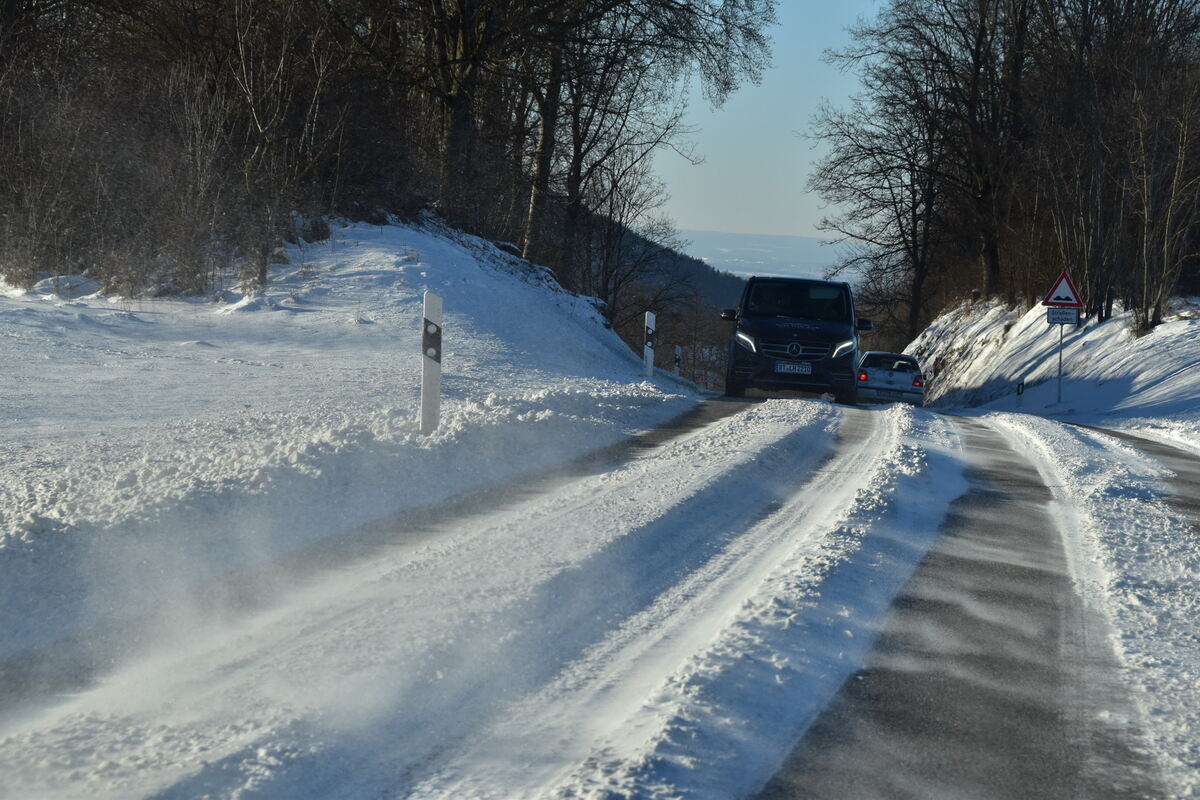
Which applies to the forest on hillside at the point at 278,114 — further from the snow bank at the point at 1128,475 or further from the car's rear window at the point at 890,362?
the snow bank at the point at 1128,475

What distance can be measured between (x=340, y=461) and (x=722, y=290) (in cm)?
9890

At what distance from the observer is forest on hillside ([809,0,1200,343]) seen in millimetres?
22766

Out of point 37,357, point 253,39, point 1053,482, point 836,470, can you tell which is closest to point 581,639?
point 836,470

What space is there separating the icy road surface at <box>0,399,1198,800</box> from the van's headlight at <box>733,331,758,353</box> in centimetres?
968

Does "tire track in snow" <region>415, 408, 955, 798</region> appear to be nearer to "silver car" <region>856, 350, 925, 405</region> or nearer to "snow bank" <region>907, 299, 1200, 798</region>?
"snow bank" <region>907, 299, 1200, 798</region>

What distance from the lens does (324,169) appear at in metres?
21.8

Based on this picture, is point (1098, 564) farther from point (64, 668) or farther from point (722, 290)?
point (722, 290)

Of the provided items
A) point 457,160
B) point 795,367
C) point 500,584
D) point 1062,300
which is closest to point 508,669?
point 500,584

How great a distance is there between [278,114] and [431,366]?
11649 mm

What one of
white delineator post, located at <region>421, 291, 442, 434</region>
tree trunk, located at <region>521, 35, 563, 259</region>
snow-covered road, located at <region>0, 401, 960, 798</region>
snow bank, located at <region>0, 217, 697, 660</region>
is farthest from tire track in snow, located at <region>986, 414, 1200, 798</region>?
tree trunk, located at <region>521, 35, 563, 259</region>

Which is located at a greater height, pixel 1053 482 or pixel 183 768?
pixel 1053 482

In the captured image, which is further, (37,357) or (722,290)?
(722,290)

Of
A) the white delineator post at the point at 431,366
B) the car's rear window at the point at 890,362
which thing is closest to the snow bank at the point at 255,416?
the white delineator post at the point at 431,366

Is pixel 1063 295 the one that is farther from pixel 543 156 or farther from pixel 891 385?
pixel 543 156
